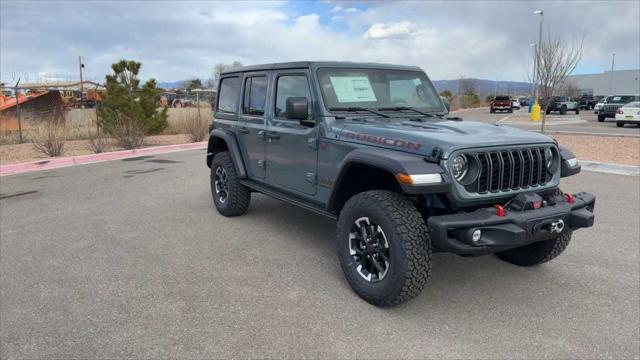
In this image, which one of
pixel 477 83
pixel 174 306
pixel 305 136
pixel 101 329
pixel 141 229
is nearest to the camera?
pixel 101 329

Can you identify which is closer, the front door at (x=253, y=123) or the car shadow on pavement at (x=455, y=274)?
the car shadow on pavement at (x=455, y=274)

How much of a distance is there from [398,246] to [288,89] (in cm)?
220

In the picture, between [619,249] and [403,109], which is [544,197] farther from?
[619,249]

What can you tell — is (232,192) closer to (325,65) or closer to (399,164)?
(325,65)

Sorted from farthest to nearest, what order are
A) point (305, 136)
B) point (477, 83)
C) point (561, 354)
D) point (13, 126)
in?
point (477, 83) < point (13, 126) < point (305, 136) < point (561, 354)

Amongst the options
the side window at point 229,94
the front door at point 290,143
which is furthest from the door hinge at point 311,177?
the side window at point 229,94

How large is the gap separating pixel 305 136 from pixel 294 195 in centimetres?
67

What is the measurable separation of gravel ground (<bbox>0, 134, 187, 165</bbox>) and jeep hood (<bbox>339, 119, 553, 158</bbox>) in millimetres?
10529

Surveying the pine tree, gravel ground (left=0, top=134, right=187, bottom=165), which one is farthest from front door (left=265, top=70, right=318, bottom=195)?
the pine tree

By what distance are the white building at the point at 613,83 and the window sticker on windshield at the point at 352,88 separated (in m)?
78.4

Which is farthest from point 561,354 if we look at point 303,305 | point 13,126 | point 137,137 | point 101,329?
point 13,126

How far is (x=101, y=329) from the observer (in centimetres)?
316

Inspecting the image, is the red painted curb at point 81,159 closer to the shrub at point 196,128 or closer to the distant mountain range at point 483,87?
the shrub at point 196,128

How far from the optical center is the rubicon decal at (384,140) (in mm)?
3307
